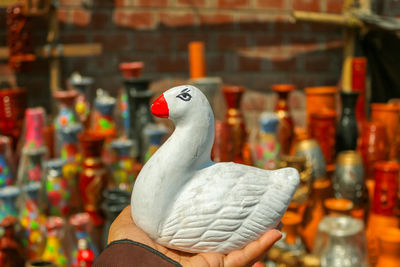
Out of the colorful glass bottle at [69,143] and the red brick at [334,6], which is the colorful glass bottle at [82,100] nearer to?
the colorful glass bottle at [69,143]

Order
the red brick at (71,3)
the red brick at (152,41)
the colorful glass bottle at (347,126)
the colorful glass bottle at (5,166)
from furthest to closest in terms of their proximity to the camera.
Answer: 1. the red brick at (152,41)
2. the red brick at (71,3)
3. the colorful glass bottle at (347,126)
4. the colorful glass bottle at (5,166)

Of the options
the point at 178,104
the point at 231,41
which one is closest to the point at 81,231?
the point at 178,104

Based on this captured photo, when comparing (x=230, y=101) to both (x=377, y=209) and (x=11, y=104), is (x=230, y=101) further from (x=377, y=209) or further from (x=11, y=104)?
(x=11, y=104)

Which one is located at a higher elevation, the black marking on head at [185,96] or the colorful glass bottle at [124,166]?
the black marking on head at [185,96]

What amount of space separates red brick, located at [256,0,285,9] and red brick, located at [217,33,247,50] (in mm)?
176

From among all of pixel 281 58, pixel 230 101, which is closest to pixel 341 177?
pixel 230 101

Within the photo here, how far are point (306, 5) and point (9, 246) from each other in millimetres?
1811

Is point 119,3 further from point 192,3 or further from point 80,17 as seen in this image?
point 192,3

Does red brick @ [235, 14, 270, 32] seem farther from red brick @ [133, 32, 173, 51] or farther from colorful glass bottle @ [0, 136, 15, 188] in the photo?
colorful glass bottle @ [0, 136, 15, 188]

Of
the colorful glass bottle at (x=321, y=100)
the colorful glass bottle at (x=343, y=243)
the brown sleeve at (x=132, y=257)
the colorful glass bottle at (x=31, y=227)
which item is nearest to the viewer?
the brown sleeve at (x=132, y=257)

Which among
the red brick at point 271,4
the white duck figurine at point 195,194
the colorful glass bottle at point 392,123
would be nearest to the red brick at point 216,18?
the red brick at point 271,4

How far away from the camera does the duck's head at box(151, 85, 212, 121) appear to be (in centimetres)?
89

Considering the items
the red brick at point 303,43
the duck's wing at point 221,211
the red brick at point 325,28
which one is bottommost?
the duck's wing at point 221,211

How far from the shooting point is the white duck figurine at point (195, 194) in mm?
866
